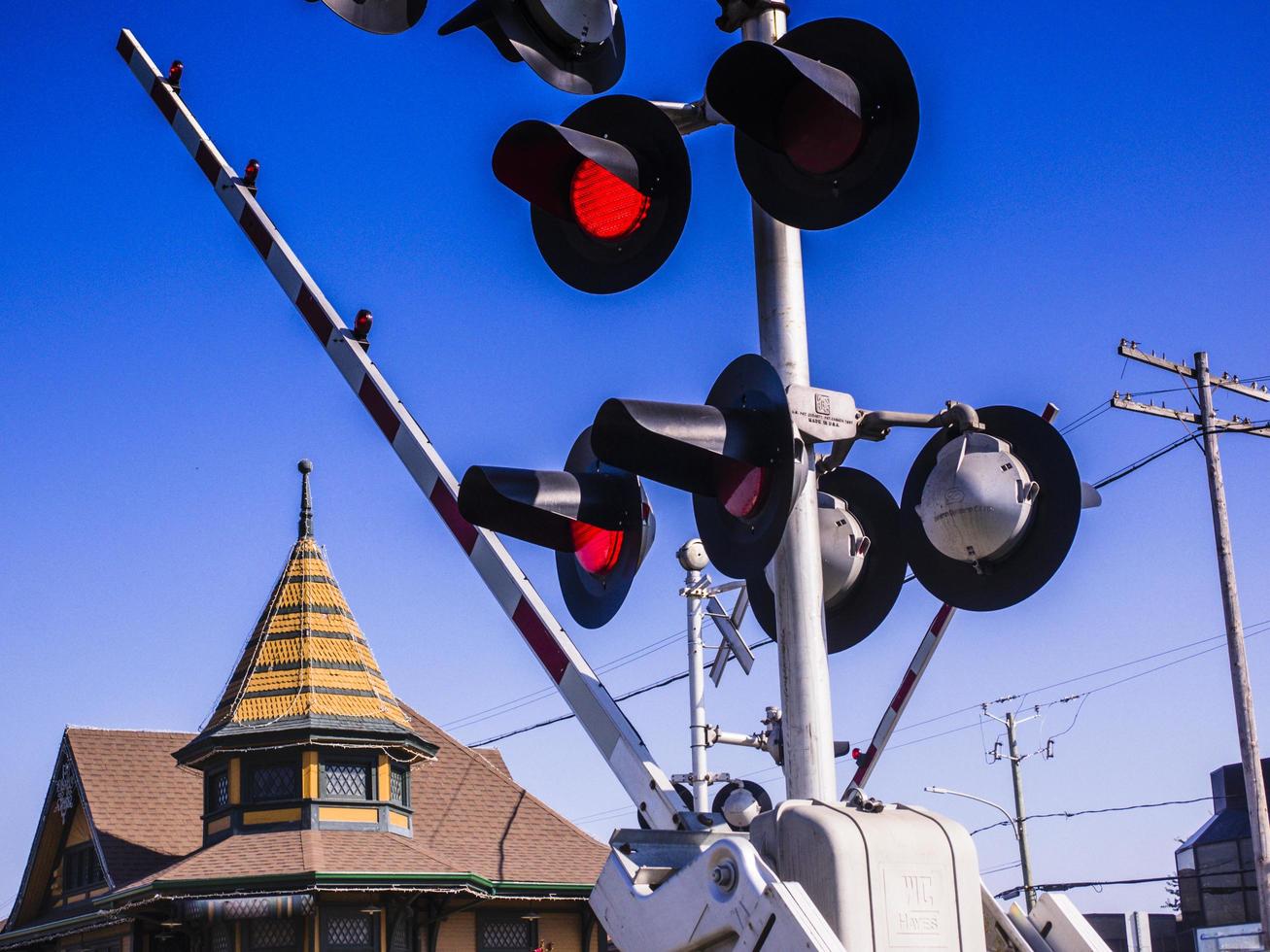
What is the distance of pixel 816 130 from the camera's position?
167 inches

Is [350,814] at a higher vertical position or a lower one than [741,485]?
higher

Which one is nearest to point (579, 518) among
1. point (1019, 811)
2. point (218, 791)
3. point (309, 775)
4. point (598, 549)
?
point (598, 549)

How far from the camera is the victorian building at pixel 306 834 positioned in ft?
63.6

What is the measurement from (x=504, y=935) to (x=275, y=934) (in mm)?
3394

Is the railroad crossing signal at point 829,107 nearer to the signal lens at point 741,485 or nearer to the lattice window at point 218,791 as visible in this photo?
the signal lens at point 741,485

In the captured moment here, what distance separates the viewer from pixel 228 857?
774 inches

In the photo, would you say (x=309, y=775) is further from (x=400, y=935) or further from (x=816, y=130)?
(x=816, y=130)

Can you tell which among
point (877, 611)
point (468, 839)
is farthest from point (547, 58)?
point (468, 839)

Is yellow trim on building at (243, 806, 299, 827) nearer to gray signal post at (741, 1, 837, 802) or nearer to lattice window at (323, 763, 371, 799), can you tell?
lattice window at (323, 763, 371, 799)

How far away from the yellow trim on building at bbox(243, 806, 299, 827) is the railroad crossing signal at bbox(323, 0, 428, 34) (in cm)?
1728

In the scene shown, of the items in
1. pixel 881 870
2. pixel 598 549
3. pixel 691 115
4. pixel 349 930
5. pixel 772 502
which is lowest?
pixel 881 870

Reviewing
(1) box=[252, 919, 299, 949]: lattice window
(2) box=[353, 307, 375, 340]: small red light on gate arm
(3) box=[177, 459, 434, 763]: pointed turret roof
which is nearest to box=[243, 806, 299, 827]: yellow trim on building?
(3) box=[177, 459, 434, 763]: pointed turret roof

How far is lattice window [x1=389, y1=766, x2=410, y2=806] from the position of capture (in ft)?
69.6

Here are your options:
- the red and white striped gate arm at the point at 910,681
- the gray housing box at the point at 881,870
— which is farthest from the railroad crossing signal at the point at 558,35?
the red and white striped gate arm at the point at 910,681
